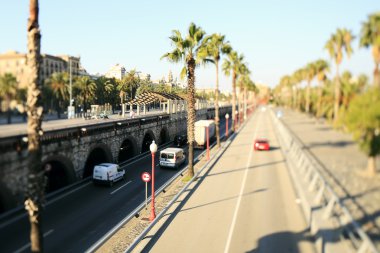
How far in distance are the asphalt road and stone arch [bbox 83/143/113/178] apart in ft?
13.8

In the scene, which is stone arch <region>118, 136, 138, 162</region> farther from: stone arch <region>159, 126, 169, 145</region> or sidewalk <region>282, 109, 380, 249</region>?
sidewalk <region>282, 109, 380, 249</region>

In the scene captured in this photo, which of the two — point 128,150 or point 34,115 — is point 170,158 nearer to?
point 128,150

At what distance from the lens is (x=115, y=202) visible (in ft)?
74.6

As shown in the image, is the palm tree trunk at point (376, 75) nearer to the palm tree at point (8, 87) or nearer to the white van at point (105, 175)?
the palm tree at point (8, 87)

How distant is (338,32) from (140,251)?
30.5 meters

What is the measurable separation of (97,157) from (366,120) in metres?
26.0

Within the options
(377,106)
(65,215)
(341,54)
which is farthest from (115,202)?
(341,54)

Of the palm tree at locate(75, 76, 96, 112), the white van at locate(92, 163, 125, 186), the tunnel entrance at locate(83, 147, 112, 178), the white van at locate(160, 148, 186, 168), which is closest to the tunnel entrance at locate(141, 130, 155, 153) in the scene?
the tunnel entrance at locate(83, 147, 112, 178)

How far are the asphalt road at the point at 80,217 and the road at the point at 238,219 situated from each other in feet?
13.5

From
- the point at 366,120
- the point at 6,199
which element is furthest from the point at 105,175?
the point at 366,120

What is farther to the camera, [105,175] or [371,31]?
[105,175]

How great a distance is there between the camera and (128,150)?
4016 cm

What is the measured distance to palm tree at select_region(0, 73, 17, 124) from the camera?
841 centimetres

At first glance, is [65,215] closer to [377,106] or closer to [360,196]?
[360,196]
